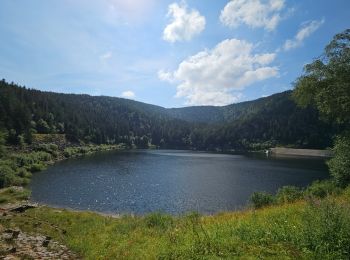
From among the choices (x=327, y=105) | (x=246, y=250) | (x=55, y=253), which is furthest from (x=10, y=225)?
(x=327, y=105)

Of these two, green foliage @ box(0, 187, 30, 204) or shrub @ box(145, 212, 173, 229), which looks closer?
shrub @ box(145, 212, 173, 229)

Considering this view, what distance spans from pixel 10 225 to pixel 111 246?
11.3 metres

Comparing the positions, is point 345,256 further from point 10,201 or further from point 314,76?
point 10,201

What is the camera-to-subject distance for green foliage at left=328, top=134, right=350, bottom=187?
129 ft

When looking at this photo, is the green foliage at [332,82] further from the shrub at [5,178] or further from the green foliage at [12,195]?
the shrub at [5,178]

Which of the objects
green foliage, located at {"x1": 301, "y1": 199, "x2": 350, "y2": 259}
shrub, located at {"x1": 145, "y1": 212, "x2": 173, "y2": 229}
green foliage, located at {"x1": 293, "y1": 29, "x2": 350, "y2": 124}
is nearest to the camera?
green foliage, located at {"x1": 301, "y1": 199, "x2": 350, "y2": 259}

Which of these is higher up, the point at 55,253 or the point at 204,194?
the point at 55,253

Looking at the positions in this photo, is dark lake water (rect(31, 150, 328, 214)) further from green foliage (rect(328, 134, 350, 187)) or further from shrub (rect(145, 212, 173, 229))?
shrub (rect(145, 212, 173, 229))

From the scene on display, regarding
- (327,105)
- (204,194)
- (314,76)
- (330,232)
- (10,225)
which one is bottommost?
(204,194)

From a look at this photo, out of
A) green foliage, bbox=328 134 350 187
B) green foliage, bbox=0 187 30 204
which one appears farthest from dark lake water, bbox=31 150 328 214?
green foliage, bbox=328 134 350 187

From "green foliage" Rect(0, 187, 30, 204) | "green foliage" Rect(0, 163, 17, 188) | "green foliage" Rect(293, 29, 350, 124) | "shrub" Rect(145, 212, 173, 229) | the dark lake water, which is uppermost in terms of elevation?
"green foliage" Rect(293, 29, 350, 124)

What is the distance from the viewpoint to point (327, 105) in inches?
1513

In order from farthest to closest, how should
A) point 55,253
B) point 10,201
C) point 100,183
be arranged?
point 100,183 → point 10,201 → point 55,253

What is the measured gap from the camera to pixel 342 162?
3984cm
